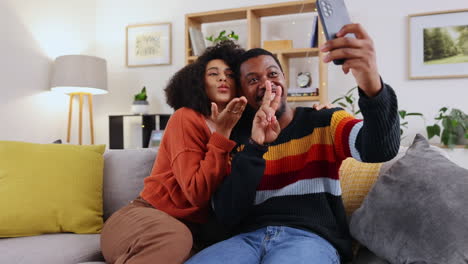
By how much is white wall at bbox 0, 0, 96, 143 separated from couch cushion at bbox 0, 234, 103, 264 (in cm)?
170

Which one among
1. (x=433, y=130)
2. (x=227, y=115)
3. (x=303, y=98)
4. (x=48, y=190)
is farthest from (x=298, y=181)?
(x=433, y=130)

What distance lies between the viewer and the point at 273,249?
3.61 feet

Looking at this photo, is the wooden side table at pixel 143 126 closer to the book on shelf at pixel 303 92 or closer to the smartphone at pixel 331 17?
the book on shelf at pixel 303 92

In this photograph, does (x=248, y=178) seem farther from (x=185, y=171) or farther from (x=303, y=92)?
(x=303, y=92)

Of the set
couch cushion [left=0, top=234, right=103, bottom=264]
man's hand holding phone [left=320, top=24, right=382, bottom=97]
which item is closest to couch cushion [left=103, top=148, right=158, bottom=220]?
couch cushion [left=0, top=234, right=103, bottom=264]

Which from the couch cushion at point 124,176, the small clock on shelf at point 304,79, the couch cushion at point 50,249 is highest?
the small clock on shelf at point 304,79

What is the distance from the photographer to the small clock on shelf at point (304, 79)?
3236 mm

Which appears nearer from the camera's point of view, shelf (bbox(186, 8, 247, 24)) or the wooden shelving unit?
the wooden shelving unit

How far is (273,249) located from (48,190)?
1059 mm

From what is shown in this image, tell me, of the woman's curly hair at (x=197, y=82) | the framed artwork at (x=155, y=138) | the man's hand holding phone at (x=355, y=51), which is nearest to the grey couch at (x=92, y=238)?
the woman's curly hair at (x=197, y=82)

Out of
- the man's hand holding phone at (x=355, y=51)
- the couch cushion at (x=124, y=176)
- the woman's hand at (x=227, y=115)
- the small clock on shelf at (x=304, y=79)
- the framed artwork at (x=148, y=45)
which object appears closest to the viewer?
the man's hand holding phone at (x=355, y=51)

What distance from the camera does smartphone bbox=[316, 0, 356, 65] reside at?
0.81 m

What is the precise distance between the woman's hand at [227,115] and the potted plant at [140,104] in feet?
7.90

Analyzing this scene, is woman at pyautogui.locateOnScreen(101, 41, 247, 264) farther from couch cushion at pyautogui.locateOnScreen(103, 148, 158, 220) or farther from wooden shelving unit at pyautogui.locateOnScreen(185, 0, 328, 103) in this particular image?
wooden shelving unit at pyautogui.locateOnScreen(185, 0, 328, 103)
